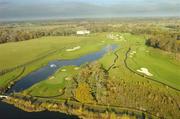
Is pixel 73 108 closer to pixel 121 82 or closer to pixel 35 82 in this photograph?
pixel 121 82

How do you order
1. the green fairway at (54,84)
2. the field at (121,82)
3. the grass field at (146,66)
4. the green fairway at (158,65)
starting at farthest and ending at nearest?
the green fairway at (158,65), the grass field at (146,66), the green fairway at (54,84), the field at (121,82)

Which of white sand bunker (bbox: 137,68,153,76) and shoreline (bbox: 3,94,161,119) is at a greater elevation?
white sand bunker (bbox: 137,68,153,76)

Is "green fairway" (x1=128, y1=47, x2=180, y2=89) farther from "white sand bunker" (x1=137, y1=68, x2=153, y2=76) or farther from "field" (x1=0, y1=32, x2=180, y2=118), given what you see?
"white sand bunker" (x1=137, y1=68, x2=153, y2=76)

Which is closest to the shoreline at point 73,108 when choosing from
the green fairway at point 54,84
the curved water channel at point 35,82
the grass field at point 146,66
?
the curved water channel at point 35,82

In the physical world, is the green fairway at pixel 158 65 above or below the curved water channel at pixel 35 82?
above

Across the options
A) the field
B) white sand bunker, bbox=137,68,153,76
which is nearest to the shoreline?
the field

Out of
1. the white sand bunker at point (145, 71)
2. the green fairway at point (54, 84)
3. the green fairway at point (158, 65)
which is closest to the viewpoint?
the green fairway at point (54, 84)

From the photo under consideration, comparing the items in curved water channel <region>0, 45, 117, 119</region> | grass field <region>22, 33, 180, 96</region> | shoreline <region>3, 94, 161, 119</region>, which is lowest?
curved water channel <region>0, 45, 117, 119</region>

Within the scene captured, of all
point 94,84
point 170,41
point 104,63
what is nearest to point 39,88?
point 94,84

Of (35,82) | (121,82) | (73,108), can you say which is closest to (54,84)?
(35,82)

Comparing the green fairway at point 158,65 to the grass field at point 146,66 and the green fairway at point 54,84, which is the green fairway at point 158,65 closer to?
the grass field at point 146,66

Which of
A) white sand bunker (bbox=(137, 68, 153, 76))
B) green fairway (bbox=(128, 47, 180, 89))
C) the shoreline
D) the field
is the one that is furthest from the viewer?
white sand bunker (bbox=(137, 68, 153, 76))
